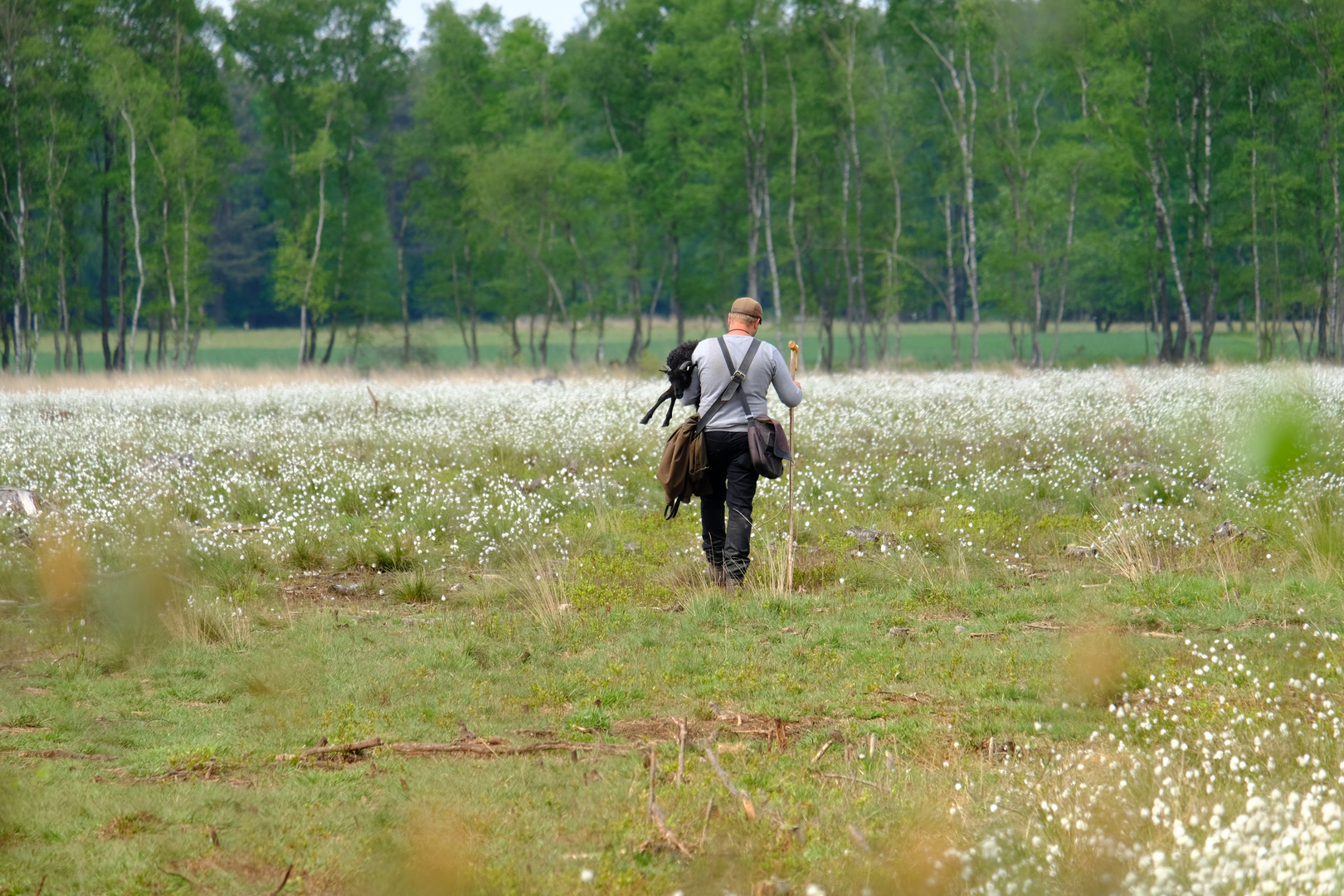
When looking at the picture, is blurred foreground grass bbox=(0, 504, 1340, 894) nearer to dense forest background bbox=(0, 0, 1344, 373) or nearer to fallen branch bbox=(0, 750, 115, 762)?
fallen branch bbox=(0, 750, 115, 762)

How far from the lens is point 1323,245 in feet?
131

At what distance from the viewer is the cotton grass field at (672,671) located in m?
4.15

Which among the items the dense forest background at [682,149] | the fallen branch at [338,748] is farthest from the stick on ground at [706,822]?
the dense forest background at [682,149]

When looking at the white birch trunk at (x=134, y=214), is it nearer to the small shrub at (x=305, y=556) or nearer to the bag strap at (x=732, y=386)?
the small shrub at (x=305, y=556)

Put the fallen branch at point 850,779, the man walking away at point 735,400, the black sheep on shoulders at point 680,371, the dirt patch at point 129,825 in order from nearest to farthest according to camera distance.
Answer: the dirt patch at point 129,825
the fallen branch at point 850,779
the man walking away at point 735,400
the black sheep on shoulders at point 680,371

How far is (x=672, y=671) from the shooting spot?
6914 mm

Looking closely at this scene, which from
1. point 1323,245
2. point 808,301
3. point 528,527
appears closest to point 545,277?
point 808,301

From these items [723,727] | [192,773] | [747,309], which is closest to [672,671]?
[723,727]

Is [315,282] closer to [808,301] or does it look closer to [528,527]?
[808,301]

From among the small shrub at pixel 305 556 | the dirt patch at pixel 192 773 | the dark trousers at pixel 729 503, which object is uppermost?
the dark trousers at pixel 729 503

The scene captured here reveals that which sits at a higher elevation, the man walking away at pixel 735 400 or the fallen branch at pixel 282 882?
the man walking away at pixel 735 400

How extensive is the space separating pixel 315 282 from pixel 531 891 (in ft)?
141

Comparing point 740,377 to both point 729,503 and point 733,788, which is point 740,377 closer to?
point 729,503

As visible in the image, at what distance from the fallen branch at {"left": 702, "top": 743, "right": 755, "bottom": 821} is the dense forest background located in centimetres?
3360
